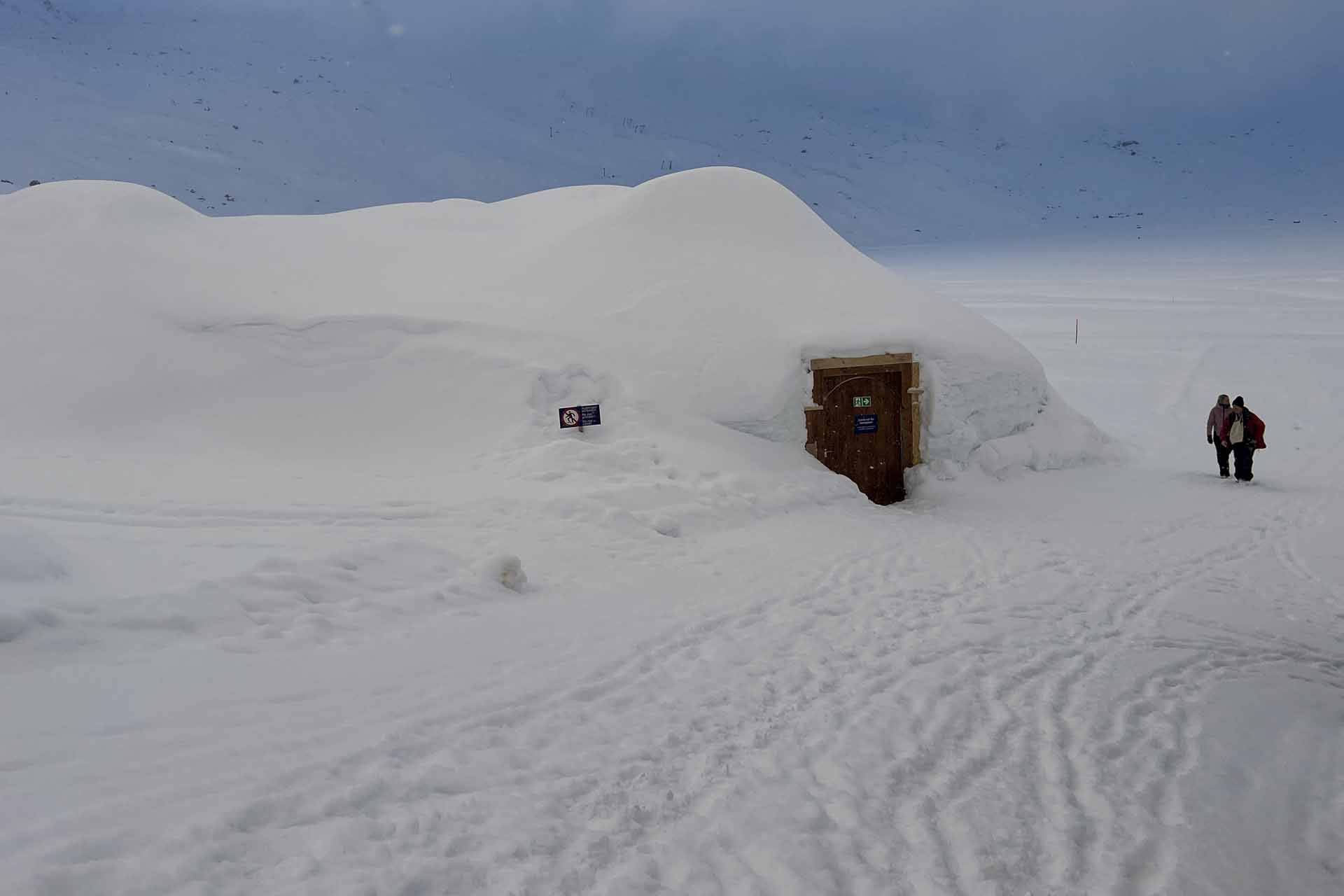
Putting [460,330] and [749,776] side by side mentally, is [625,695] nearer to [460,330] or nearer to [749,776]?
[749,776]

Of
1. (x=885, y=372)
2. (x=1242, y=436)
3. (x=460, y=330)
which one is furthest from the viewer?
(x=1242, y=436)


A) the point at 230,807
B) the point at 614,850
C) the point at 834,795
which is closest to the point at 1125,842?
the point at 834,795

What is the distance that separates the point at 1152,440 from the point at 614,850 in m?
16.5

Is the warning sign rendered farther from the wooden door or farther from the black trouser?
the black trouser

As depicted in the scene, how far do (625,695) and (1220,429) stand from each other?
12.2 m

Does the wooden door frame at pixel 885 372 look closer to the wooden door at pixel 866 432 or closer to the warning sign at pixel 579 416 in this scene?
the wooden door at pixel 866 432

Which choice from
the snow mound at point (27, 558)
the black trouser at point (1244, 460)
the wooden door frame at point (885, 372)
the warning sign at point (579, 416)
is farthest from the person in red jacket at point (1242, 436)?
the snow mound at point (27, 558)

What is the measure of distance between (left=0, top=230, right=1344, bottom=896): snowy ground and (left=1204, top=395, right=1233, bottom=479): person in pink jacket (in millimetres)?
4021

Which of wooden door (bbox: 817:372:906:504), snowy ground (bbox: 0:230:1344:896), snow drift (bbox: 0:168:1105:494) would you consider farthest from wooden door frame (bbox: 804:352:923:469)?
snowy ground (bbox: 0:230:1344:896)

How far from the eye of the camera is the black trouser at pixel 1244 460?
13039 mm

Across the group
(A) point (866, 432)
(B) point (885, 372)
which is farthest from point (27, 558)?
(B) point (885, 372)

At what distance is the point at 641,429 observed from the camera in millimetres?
10414

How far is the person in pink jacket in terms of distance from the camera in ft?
43.5

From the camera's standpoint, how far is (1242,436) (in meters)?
12.9
